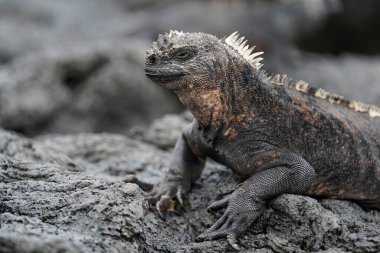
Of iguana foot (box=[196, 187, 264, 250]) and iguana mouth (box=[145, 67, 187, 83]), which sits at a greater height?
iguana mouth (box=[145, 67, 187, 83])

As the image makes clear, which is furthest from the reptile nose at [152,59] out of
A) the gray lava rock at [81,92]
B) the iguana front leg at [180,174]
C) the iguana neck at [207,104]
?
the gray lava rock at [81,92]

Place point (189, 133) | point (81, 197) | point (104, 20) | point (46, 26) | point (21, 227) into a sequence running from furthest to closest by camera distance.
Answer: point (104, 20) < point (46, 26) < point (189, 133) < point (81, 197) < point (21, 227)

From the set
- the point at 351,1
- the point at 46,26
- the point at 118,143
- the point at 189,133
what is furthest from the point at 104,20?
the point at 189,133

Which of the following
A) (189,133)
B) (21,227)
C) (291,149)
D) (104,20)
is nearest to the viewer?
(21,227)

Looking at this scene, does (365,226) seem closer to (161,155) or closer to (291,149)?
(291,149)

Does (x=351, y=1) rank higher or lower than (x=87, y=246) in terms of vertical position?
higher

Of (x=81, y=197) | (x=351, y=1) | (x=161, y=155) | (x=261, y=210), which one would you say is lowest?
(x=81, y=197)

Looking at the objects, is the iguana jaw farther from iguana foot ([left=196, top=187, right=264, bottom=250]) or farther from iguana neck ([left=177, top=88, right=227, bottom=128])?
iguana foot ([left=196, top=187, right=264, bottom=250])

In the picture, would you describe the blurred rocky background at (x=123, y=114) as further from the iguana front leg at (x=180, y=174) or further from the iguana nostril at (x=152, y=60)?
the iguana nostril at (x=152, y=60)

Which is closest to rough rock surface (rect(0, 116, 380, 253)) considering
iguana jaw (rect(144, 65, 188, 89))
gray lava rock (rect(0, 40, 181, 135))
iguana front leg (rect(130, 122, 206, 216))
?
iguana front leg (rect(130, 122, 206, 216))
